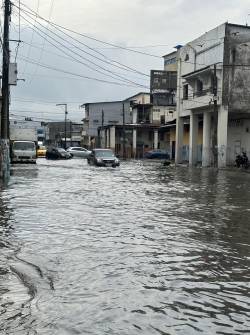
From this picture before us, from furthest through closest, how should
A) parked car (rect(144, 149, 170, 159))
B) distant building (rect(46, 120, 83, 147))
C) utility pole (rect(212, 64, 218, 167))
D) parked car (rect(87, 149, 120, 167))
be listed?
distant building (rect(46, 120, 83, 147)), parked car (rect(144, 149, 170, 159)), utility pole (rect(212, 64, 218, 167)), parked car (rect(87, 149, 120, 167))

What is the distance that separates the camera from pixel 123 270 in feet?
26.1

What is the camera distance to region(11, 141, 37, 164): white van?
46.1 m

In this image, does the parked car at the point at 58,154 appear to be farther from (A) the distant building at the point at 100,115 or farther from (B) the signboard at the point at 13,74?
(A) the distant building at the point at 100,115

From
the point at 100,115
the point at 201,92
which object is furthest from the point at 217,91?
the point at 100,115

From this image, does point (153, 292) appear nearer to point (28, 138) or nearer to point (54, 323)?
point (54, 323)

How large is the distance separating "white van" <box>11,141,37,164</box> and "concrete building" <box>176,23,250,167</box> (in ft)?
50.8

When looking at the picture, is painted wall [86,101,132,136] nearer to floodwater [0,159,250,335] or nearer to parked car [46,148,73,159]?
parked car [46,148,73,159]

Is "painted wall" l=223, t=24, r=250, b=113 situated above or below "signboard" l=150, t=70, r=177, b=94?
below

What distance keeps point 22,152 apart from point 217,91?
691 inches

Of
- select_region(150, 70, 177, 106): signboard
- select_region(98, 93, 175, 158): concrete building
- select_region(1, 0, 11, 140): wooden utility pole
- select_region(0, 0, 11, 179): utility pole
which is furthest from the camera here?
select_region(98, 93, 175, 158): concrete building

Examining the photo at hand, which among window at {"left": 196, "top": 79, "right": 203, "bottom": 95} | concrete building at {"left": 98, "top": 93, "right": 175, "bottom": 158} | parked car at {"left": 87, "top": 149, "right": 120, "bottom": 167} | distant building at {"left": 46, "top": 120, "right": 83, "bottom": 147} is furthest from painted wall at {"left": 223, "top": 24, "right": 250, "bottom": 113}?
distant building at {"left": 46, "top": 120, "right": 83, "bottom": 147}

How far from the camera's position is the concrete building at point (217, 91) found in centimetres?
4569

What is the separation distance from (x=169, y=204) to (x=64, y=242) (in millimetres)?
7122

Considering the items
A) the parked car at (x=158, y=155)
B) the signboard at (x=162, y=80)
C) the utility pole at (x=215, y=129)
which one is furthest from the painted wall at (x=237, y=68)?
the signboard at (x=162, y=80)
